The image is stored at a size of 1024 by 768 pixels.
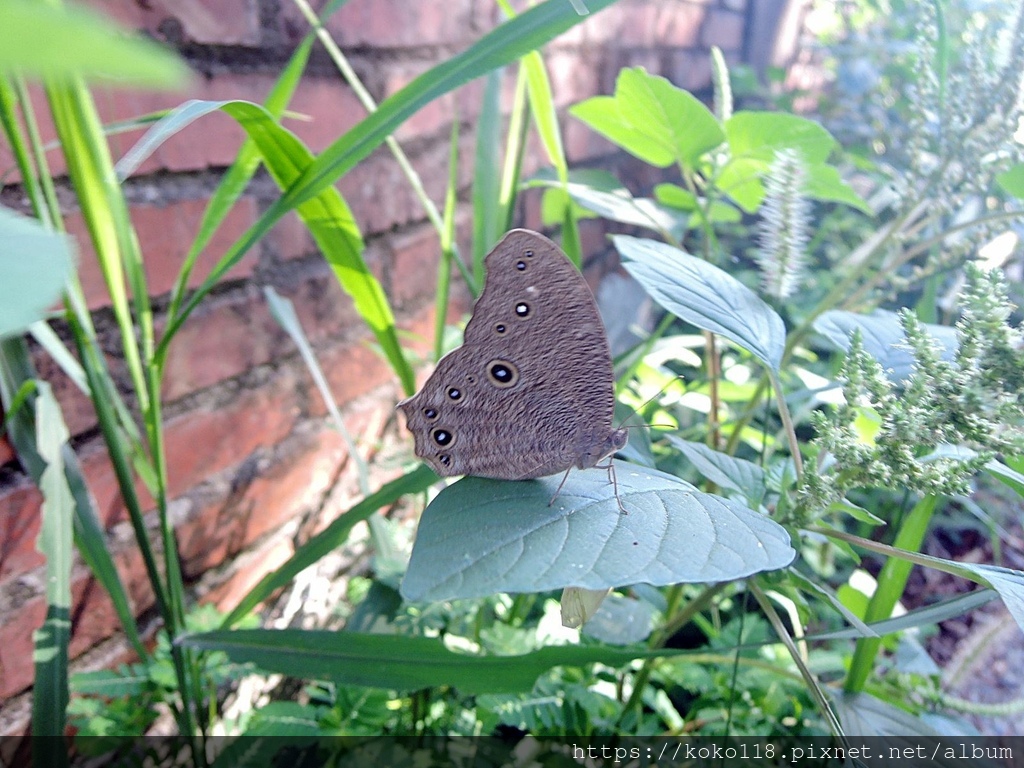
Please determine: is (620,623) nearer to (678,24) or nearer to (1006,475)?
(1006,475)

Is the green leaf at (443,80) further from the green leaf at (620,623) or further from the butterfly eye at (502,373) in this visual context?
the green leaf at (620,623)

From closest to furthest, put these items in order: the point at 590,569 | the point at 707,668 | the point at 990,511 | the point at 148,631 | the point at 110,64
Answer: the point at 110,64
the point at 590,569
the point at 148,631
the point at 707,668
the point at 990,511

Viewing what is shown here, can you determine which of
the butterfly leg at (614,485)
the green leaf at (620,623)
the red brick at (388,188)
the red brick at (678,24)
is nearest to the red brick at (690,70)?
the red brick at (678,24)

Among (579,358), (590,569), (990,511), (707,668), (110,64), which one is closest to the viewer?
(110,64)

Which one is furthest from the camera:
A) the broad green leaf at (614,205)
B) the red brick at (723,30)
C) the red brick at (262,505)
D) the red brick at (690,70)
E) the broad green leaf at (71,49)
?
the red brick at (723,30)

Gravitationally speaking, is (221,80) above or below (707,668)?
above

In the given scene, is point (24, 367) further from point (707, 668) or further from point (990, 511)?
point (990, 511)

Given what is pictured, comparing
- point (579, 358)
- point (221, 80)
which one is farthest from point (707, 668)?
point (221, 80)
